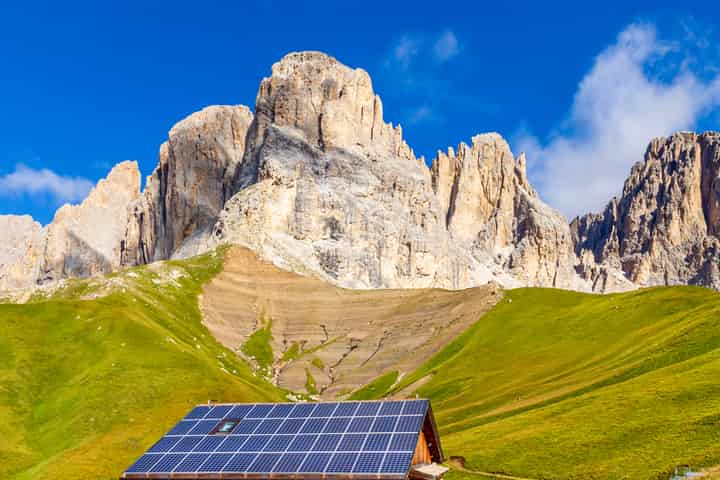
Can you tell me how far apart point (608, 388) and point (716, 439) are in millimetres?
23241

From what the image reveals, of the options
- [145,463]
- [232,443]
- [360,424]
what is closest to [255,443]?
[232,443]

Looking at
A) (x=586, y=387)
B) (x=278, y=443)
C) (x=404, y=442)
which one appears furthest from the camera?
(x=586, y=387)

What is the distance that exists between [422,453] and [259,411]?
9.39 m

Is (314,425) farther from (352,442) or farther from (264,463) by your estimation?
(264,463)

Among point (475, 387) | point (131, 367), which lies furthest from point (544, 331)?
point (131, 367)

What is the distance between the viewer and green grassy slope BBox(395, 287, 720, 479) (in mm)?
48906

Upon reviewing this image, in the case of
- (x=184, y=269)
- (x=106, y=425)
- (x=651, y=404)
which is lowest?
(x=106, y=425)

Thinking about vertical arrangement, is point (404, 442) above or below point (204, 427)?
above

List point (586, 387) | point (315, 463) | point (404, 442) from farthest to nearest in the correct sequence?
point (586, 387) → point (404, 442) → point (315, 463)

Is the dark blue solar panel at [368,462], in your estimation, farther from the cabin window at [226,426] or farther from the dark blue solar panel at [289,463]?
the cabin window at [226,426]

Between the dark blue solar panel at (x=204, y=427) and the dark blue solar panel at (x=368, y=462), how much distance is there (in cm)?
985

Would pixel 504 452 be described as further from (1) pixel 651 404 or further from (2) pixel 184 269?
(2) pixel 184 269

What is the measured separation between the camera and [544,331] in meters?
124

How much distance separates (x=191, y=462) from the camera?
35.8 metres
